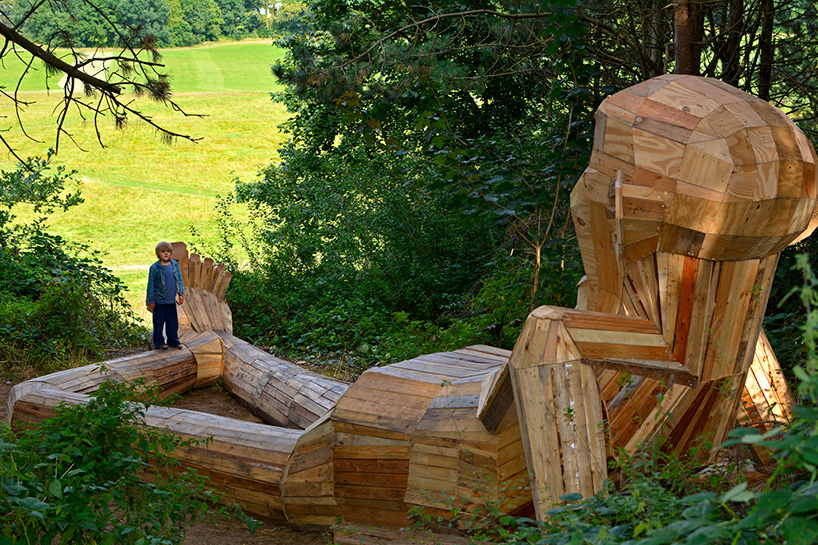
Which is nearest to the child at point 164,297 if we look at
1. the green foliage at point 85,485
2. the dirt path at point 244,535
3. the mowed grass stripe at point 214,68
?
the dirt path at point 244,535

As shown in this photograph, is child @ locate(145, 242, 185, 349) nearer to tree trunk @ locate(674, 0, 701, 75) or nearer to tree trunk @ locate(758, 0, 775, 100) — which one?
tree trunk @ locate(674, 0, 701, 75)

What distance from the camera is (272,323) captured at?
30.4 ft

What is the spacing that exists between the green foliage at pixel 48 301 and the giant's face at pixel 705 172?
652cm

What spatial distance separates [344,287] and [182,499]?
6001mm

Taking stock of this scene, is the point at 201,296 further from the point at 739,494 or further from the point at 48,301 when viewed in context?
the point at 739,494

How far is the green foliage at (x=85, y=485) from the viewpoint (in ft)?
8.23

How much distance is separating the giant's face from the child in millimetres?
5422

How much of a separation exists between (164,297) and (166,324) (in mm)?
313

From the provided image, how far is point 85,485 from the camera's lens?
8.65ft

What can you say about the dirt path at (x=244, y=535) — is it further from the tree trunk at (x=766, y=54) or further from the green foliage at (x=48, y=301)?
the tree trunk at (x=766, y=54)

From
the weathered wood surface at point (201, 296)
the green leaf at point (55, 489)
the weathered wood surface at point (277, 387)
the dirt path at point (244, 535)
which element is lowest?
the dirt path at point (244, 535)

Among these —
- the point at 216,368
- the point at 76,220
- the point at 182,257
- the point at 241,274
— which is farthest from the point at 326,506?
the point at 76,220

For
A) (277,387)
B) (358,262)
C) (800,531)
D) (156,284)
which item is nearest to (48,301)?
(156,284)

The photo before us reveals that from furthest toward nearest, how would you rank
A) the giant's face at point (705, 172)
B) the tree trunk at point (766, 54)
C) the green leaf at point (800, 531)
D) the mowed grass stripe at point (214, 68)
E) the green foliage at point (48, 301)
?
1. the mowed grass stripe at point (214, 68)
2. the green foliage at point (48, 301)
3. the tree trunk at point (766, 54)
4. the giant's face at point (705, 172)
5. the green leaf at point (800, 531)
